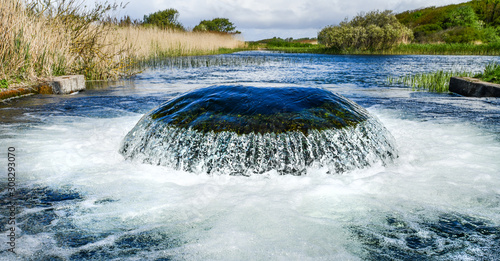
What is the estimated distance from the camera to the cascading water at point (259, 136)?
11.8 ft

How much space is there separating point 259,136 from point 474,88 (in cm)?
700

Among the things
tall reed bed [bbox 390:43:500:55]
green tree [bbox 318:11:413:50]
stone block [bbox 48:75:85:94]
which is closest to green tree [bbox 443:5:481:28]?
green tree [bbox 318:11:413:50]

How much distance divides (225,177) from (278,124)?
84cm

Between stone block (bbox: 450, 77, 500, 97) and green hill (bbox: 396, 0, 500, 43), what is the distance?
1799 inches

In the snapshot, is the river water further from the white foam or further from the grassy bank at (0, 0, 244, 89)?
the grassy bank at (0, 0, 244, 89)

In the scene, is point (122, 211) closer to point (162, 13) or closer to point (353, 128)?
point (353, 128)

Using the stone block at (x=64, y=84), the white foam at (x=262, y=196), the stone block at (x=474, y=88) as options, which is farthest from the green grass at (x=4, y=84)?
the stone block at (x=474, y=88)

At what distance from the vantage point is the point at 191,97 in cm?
463

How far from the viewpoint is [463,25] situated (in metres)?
58.7

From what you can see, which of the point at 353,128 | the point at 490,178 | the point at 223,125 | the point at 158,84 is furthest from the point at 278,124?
the point at 158,84

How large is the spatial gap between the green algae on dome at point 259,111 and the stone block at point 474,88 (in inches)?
204

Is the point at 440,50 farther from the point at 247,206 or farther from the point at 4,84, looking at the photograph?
the point at 247,206

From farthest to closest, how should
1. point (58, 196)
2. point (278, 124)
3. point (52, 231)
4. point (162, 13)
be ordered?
point (162, 13), point (278, 124), point (58, 196), point (52, 231)

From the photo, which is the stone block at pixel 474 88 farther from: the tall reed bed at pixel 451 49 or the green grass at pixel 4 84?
the tall reed bed at pixel 451 49
